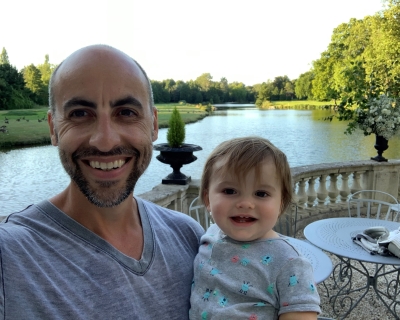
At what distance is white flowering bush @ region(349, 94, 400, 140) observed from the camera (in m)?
6.02

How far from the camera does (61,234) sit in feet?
3.36

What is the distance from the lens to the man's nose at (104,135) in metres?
1.09

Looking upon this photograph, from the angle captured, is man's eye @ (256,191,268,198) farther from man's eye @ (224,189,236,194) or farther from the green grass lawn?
the green grass lawn

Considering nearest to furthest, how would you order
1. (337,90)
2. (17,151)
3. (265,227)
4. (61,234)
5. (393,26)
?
1. (61,234)
2. (265,227)
3. (337,90)
4. (393,26)
5. (17,151)

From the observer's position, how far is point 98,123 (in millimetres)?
1110

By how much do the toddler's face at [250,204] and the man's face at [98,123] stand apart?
0.34m

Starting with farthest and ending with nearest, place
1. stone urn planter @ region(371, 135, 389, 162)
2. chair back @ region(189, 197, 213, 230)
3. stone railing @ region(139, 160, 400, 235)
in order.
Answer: stone urn planter @ region(371, 135, 389, 162) < stone railing @ region(139, 160, 400, 235) < chair back @ region(189, 197, 213, 230)

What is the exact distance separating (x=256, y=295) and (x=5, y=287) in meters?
0.72

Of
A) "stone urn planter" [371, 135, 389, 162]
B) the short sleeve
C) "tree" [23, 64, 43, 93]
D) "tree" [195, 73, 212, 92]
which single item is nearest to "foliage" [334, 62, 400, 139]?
"stone urn planter" [371, 135, 389, 162]

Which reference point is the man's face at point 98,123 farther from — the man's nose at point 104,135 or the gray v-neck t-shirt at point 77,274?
the gray v-neck t-shirt at point 77,274

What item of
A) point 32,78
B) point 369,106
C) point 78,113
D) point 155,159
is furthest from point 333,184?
point 32,78

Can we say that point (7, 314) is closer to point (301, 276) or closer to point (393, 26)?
point (301, 276)

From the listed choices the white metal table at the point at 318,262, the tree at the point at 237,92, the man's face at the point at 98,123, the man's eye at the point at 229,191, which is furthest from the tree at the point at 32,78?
the man's eye at the point at 229,191

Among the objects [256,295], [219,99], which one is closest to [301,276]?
[256,295]
